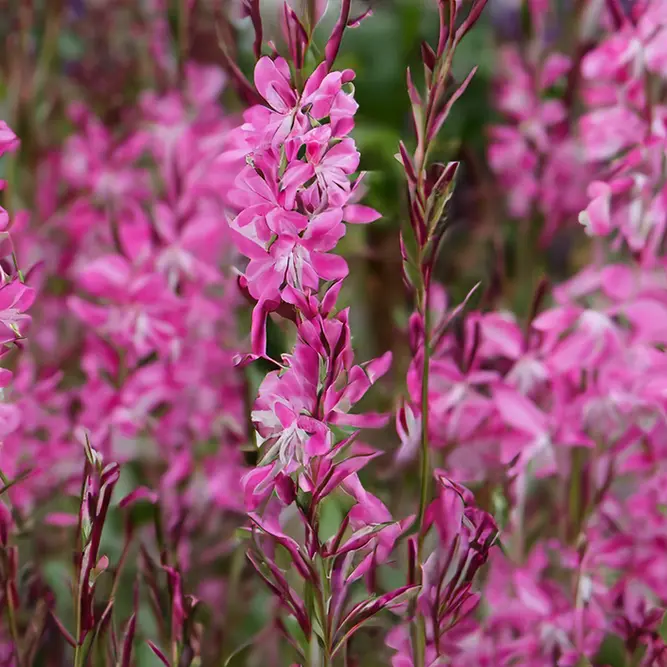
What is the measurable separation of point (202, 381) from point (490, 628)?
7.8 inches

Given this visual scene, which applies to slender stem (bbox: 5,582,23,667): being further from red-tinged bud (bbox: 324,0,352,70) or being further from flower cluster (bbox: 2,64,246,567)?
red-tinged bud (bbox: 324,0,352,70)

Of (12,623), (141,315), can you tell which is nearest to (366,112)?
(141,315)

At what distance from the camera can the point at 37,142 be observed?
0.53 metres

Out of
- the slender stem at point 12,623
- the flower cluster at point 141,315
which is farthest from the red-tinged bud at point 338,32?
the slender stem at point 12,623

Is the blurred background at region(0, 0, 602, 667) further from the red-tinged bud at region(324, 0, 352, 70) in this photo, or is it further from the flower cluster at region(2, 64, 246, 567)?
the red-tinged bud at region(324, 0, 352, 70)

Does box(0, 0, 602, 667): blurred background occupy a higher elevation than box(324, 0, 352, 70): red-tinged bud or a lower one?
lower

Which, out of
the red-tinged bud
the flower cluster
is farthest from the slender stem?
the red-tinged bud

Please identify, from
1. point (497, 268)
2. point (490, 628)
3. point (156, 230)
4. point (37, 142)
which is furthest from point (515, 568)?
point (37, 142)

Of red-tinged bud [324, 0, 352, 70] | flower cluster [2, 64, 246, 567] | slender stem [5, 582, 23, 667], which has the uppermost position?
red-tinged bud [324, 0, 352, 70]

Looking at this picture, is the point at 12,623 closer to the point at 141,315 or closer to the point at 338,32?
the point at 141,315

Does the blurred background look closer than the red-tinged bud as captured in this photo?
No

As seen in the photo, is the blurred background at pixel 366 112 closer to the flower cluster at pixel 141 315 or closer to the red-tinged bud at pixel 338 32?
the flower cluster at pixel 141 315

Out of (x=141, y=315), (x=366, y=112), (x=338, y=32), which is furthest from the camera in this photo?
(x=366, y=112)

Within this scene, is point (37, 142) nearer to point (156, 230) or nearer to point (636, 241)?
point (156, 230)
